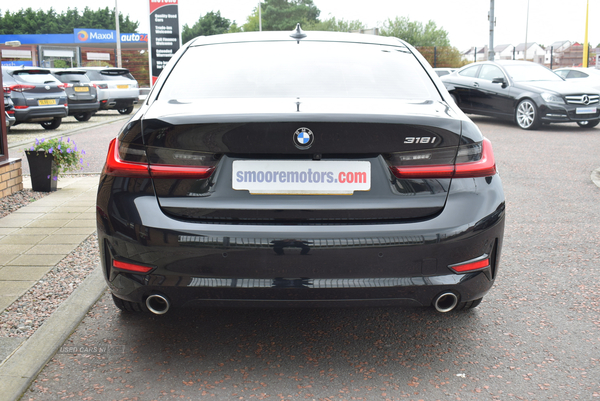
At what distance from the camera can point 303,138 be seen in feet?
8.73

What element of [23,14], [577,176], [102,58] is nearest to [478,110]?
[577,176]

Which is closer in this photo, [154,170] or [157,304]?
[154,170]

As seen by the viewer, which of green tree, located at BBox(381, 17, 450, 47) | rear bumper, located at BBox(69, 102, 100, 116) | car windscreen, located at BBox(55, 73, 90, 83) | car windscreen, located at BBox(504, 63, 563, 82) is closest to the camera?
car windscreen, located at BBox(504, 63, 563, 82)

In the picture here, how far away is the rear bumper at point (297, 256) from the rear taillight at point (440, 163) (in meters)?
0.06

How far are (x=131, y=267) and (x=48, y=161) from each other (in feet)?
16.8

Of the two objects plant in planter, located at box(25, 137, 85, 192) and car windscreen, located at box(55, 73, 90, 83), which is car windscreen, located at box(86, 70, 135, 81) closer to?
car windscreen, located at box(55, 73, 90, 83)

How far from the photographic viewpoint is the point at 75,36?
6938 centimetres

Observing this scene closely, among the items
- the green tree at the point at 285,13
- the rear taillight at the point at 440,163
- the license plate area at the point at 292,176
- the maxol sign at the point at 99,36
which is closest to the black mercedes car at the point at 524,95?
the rear taillight at the point at 440,163

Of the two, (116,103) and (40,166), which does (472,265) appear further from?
(116,103)

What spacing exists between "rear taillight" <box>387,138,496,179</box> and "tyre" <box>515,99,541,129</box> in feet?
42.0

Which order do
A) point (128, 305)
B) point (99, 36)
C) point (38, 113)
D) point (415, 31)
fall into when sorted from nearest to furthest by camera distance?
1. point (128, 305)
2. point (38, 113)
3. point (99, 36)
4. point (415, 31)

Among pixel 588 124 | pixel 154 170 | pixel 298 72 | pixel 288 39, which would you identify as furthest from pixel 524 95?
pixel 154 170

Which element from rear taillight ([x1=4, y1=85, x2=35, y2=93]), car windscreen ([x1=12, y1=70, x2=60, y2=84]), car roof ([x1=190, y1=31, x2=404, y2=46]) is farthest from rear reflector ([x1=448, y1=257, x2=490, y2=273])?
car windscreen ([x1=12, y1=70, x2=60, y2=84])

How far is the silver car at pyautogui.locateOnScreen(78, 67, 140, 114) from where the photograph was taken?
69.9 ft
